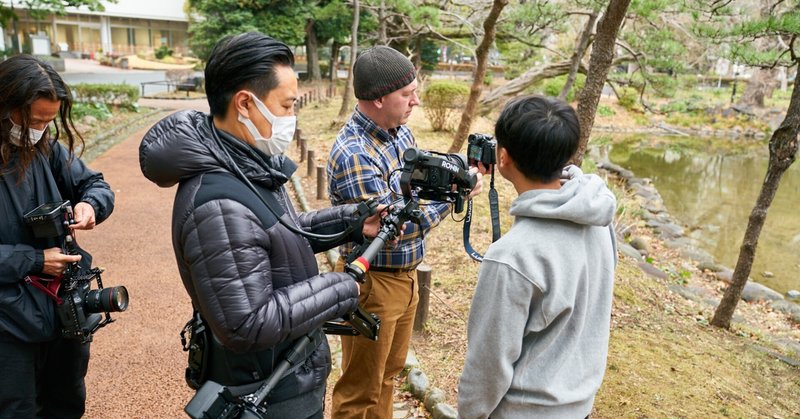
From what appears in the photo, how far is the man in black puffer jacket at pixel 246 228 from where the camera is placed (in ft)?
5.17

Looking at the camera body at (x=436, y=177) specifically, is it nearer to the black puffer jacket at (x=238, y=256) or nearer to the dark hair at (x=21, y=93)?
the black puffer jacket at (x=238, y=256)

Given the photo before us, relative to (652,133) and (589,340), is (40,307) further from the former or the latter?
(652,133)

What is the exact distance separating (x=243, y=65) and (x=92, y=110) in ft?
Answer: 44.8

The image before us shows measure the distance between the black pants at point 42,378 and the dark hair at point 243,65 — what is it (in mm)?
1316

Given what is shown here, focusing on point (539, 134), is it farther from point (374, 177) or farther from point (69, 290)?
point (69, 290)

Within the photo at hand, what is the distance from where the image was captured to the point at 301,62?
37250 millimetres

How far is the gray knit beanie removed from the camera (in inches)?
101

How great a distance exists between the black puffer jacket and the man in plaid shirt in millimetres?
699

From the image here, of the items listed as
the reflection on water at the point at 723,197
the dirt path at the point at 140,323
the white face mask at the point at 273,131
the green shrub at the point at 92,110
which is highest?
the white face mask at the point at 273,131

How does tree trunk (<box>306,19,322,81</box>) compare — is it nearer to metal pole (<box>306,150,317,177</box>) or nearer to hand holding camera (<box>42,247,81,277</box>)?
metal pole (<box>306,150,317,177</box>)

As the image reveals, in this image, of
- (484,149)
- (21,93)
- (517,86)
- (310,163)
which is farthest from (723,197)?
(21,93)

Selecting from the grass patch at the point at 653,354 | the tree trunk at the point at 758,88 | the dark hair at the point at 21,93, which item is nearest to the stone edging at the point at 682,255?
the grass patch at the point at 653,354

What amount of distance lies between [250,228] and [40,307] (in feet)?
3.87

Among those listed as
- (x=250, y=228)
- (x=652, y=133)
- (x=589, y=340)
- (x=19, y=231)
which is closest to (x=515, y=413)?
(x=589, y=340)
